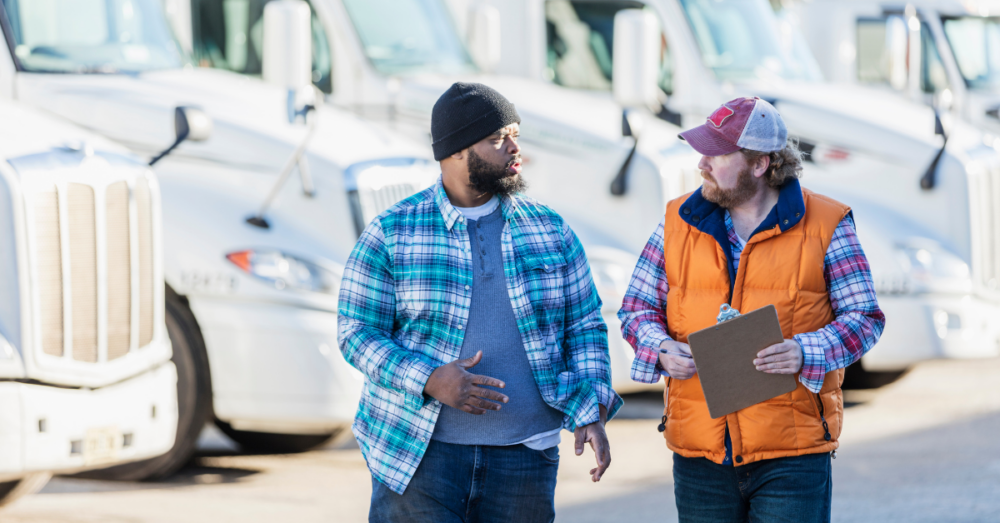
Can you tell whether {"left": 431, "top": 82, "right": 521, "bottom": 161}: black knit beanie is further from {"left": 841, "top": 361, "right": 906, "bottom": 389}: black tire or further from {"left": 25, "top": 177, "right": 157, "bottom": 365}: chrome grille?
{"left": 841, "top": 361, "right": 906, "bottom": 389}: black tire

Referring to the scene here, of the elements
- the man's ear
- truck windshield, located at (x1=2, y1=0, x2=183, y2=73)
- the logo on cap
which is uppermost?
the logo on cap

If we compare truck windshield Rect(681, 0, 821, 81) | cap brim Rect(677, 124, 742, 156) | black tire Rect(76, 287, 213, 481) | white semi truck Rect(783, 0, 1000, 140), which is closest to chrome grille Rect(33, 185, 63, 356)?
black tire Rect(76, 287, 213, 481)

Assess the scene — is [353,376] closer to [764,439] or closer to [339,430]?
[339,430]

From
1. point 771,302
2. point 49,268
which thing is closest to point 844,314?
point 771,302

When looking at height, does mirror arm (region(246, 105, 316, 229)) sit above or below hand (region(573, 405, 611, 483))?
below

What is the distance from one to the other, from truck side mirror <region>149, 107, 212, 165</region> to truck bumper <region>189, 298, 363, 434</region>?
813mm

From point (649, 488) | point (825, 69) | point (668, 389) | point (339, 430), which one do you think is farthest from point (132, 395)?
point (825, 69)

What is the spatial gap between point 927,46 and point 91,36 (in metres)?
7.92

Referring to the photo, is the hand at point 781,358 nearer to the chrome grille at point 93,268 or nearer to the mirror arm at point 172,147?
the chrome grille at point 93,268

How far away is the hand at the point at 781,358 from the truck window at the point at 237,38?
564cm

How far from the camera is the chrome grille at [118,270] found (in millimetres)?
6141

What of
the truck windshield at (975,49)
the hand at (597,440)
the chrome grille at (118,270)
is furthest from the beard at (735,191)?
the truck windshield at (975,49)

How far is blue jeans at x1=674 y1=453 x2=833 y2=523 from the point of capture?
3482mm

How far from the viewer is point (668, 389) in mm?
3658
